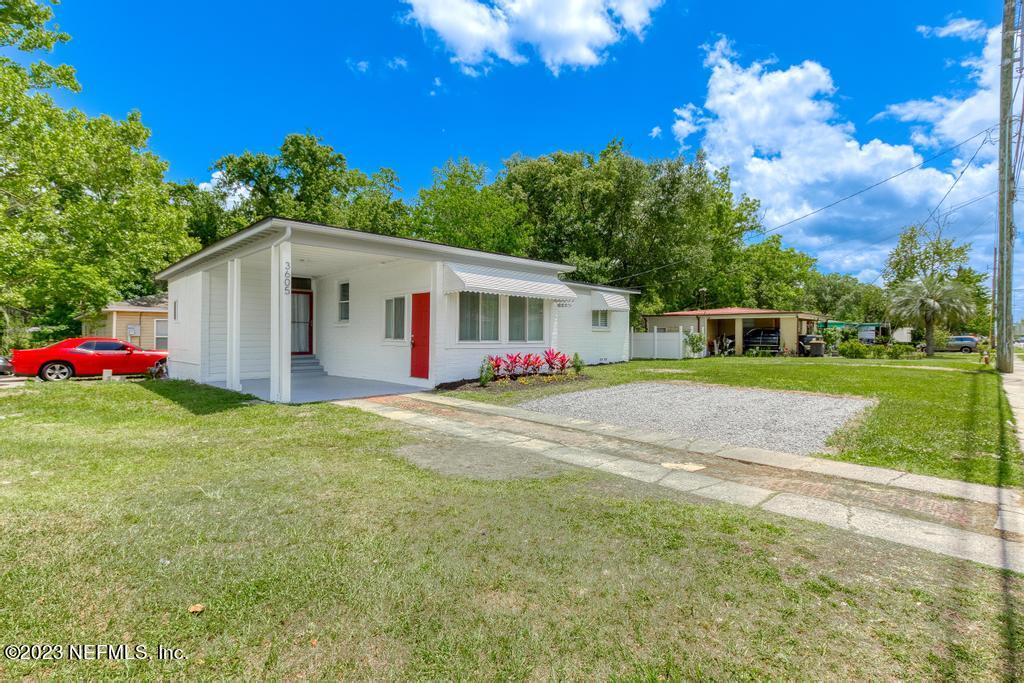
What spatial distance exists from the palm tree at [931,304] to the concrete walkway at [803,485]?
28.2 m

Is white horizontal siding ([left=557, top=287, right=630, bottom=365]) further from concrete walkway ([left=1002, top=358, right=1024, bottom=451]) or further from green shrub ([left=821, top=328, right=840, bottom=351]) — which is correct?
green shrub ([left=821, top=328, right=840, bottom=351])

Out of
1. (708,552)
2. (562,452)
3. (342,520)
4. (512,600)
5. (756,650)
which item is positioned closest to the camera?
(756,650)

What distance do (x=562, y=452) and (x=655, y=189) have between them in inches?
883

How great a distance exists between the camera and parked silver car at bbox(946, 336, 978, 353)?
36.0m

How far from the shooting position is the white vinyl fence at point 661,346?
23.1 m

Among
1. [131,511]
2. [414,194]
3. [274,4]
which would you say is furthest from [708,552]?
[414,194]

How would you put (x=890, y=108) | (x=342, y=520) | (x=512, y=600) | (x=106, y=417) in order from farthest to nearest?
1. (x=890, y=108)
2. (x=106, y=417)
3. (x=342, y=520)
4. (x=512, y=600)

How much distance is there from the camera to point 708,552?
119 inches

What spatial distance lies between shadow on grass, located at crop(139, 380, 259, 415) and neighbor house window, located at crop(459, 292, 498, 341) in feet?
16.3

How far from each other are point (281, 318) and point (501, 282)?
5.16 meters

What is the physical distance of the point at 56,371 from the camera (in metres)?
13.9

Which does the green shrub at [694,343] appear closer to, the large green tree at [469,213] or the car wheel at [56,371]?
the large green tree at [469,213]

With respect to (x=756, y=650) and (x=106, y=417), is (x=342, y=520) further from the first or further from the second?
(x=106, y=417)

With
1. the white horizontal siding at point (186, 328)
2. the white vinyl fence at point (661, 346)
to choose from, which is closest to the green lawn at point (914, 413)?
the white horizontal siding at point (186, 328)
